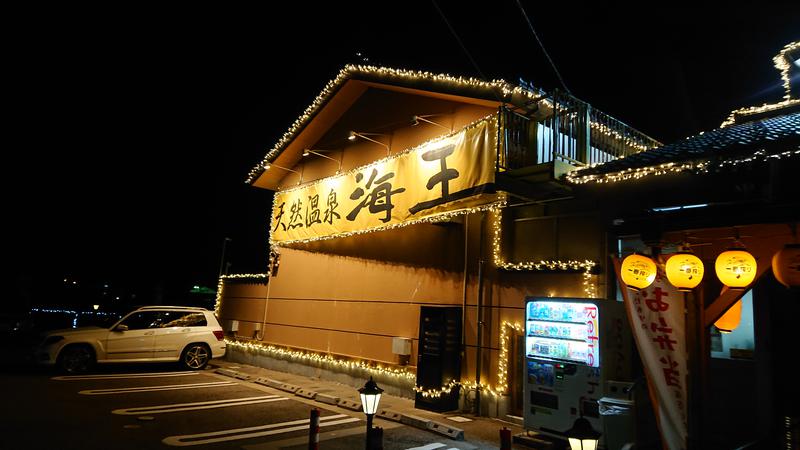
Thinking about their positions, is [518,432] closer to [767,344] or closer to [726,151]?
[767,344]

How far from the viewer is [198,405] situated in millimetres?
9781

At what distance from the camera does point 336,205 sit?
13.1m

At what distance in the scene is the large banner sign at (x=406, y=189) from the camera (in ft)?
30.0

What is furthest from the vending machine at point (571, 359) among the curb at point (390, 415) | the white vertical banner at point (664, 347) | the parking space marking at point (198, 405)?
the parking space marking at point (198, 405)

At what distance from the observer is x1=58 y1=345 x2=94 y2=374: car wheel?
41.0 ft

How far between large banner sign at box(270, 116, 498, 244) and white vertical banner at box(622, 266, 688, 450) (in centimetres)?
314

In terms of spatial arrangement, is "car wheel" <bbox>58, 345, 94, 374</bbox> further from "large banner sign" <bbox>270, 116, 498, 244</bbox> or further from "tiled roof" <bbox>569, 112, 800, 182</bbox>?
"tiled roof" <bbox>569, 112, 800, 182</bbox>

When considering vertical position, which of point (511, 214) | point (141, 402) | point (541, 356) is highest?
point (511, 214)

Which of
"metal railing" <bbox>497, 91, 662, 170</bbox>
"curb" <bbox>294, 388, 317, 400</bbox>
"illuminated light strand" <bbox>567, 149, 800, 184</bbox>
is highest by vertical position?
"metal railing" <bbox>497, 91, 662, 170</bbox>

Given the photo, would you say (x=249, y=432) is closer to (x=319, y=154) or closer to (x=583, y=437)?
(x=583, y=437)

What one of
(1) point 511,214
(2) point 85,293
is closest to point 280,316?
(1) point 511,214

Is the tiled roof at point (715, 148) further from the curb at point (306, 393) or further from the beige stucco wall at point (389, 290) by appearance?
the curb at point (306, 393)

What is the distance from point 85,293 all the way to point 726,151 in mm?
50048

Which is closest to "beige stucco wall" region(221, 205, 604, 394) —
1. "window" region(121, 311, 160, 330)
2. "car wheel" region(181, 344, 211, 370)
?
"car wheel" region(181, 344, 211, 370)
